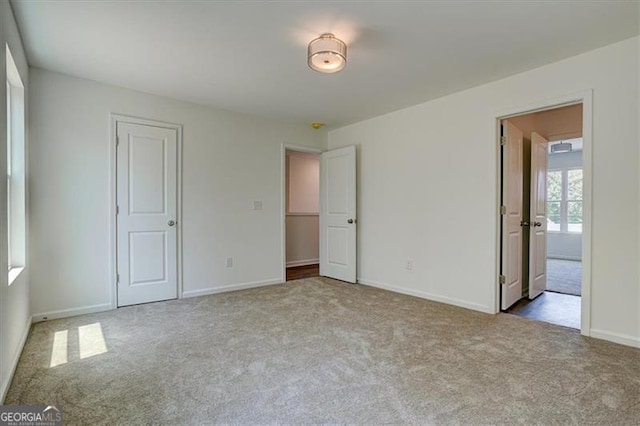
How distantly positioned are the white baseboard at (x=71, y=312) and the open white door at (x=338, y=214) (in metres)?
2.91

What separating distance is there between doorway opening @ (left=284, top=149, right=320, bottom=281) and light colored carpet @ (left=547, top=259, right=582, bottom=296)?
3.78 metres

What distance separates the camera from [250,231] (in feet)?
14.7

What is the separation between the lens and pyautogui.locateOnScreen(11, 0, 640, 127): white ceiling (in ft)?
6.93

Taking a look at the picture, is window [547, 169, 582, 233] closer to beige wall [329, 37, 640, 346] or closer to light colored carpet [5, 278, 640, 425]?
beige wall [329, 37, 640, 346]

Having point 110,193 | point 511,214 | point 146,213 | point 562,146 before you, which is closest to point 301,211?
point 146,213

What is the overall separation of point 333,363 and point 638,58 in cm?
318

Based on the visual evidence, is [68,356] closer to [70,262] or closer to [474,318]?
[70,262]

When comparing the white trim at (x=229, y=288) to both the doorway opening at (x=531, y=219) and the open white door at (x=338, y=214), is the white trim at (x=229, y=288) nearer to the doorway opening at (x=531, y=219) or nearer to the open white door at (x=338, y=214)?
the open white door at (x=338, y=214)

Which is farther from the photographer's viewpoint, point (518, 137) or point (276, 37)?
point (518, 137)

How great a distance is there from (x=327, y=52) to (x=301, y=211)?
4402 millimetres

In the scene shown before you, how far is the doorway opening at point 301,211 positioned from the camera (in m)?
6.34

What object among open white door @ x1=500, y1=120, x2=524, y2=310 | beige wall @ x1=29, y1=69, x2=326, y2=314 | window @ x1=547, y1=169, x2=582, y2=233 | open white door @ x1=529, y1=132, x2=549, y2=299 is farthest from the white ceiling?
window @ x1=547, y1=169, x2=582, y2=233

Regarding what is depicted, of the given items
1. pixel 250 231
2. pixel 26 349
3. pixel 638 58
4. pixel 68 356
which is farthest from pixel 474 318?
pixel 26 349

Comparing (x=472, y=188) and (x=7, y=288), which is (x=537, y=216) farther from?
(x=7, y=288)
